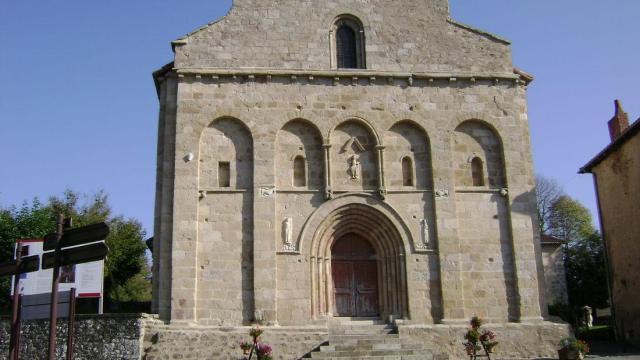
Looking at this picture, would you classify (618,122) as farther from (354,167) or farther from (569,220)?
(569,220)

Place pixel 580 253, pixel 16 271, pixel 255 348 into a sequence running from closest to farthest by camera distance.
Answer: pixel 16 271 → pixel 255 348 → pixel 580 253

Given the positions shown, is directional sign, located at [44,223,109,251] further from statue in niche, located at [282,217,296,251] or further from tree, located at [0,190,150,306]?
tree, located at [0,190,150,306]

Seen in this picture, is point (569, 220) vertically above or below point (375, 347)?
above

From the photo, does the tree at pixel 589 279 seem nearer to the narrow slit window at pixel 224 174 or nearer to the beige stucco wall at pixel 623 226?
the beige stucco wall at pixel 623 226

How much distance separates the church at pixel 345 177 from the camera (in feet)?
60.4

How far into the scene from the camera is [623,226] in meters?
23.4

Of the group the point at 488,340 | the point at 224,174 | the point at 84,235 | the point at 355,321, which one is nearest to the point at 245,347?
the point at 355,321

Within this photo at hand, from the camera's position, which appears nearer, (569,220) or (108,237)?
(108,237)

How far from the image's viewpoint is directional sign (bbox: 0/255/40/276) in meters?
10.1

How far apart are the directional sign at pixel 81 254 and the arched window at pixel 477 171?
1420cm

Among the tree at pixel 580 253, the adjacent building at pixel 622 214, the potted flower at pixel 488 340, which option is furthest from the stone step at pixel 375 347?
the tree at pixel 580 253

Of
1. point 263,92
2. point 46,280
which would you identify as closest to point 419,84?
point 263,92

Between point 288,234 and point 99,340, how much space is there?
601 centimetres

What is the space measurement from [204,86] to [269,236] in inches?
208
